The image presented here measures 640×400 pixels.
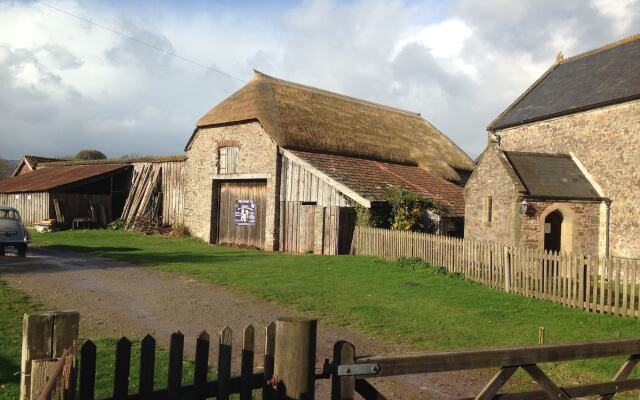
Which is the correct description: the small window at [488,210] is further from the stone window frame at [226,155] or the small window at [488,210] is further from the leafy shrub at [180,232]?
the leafy shrub at [180,232]

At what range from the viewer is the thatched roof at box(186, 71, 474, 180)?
74.9ft

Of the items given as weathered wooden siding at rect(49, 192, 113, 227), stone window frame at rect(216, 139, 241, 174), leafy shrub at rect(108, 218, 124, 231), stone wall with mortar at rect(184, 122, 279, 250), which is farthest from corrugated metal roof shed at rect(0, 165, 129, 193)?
stone window frame at rect(216, 139, 241, 174)

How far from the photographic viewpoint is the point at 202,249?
70.6ft

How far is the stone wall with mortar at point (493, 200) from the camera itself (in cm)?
1606

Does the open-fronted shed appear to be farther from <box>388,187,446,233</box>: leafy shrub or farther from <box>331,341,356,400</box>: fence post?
<box>331,341,356,400</box>: fence post

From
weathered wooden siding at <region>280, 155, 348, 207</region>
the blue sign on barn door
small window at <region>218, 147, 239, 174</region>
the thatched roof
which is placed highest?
the thatched roof

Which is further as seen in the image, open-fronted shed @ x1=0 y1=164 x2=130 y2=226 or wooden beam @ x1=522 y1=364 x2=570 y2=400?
open-fronted shed @ x1=0 y1=164 x2=130 y2=226

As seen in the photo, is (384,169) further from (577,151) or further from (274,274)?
(274,274)

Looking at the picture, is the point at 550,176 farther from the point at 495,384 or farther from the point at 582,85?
the point at 495,384

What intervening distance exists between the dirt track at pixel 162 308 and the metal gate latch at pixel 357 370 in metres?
2.94

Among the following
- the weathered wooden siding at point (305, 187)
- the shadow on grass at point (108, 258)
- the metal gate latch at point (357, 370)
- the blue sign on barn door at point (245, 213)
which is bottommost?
the shadow on grass at point (108, 258)

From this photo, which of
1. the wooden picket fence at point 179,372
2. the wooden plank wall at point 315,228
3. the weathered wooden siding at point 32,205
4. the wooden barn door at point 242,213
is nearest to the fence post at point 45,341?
the wooden picket fence at point 179,372

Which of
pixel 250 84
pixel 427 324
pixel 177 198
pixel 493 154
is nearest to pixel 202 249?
pixel 177 198

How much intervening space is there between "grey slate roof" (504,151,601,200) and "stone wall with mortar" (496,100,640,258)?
0.58 metres
